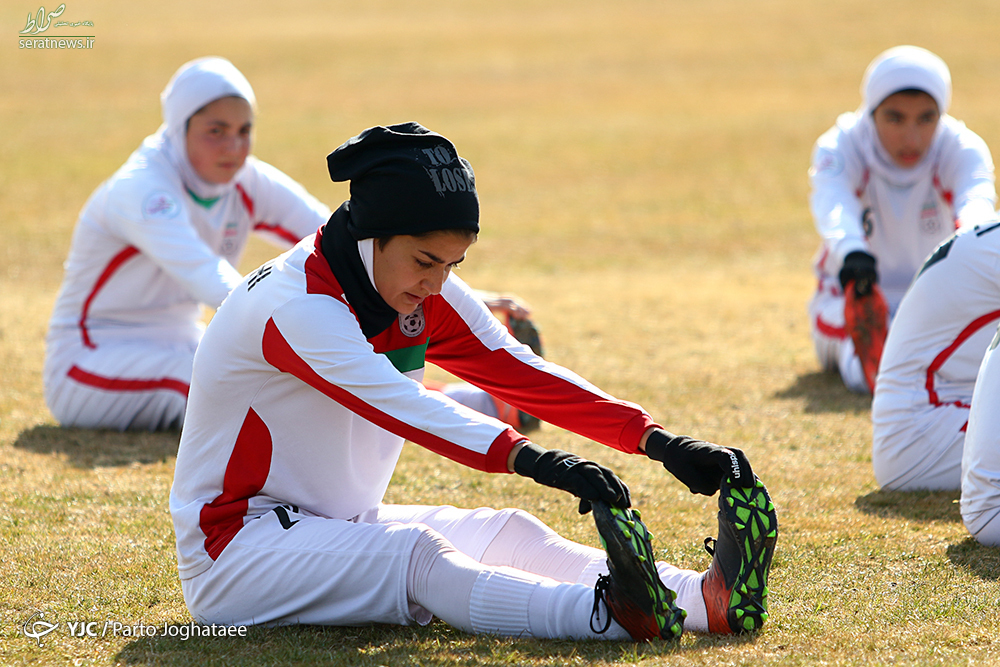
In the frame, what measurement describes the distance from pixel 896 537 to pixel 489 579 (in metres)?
1.80

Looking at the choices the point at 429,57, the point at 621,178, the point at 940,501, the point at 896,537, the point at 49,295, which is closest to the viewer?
the point at 896,537

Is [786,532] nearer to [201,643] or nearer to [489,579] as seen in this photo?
[489,579]

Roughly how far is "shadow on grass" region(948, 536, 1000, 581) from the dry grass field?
0.05ft

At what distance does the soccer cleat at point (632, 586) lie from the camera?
10.0 ft

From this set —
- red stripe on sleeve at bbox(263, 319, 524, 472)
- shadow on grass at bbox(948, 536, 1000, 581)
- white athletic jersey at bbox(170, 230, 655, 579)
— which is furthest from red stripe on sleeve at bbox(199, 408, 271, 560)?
shadow on grass at bbox(948, 536, 1000, 581)

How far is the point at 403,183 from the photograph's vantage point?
319 centimetres

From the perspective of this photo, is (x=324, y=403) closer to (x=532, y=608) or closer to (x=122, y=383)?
(x=532, y=608)

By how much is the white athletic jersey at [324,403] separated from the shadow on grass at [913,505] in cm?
164

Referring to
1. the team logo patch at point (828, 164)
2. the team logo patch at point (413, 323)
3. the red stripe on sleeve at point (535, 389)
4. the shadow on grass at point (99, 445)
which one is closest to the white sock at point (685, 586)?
the red stripe on sleeve at point (535, 389)

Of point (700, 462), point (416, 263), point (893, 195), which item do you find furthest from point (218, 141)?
point (893, 195)

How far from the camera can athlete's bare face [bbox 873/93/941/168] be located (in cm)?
732

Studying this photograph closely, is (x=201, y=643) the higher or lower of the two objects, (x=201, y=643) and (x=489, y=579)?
the lower

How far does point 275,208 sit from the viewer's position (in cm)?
693

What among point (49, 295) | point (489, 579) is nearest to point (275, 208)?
point (489, 579)
